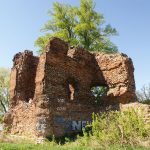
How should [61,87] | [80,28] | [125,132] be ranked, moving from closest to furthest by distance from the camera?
[125,132] < [61,87] < [80,28]

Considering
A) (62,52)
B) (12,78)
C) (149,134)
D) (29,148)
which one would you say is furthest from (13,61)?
(149,134)

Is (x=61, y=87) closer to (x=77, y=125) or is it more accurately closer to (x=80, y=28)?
(x=77, y=125)

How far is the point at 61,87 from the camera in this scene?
1384 centimetres

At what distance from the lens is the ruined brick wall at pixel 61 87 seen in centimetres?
1302

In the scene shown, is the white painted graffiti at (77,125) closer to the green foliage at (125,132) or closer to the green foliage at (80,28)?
the green foliage at (125,132)

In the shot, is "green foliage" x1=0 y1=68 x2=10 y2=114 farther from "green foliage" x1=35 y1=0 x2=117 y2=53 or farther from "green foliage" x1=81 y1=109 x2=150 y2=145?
"green foliage" x1=81 y1=109 x2=150 y2=145

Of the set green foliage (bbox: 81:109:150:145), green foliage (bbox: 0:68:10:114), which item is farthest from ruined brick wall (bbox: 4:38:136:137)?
green foliage (bbox: 0:68:10:114)

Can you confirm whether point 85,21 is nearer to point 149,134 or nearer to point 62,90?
point 62,90

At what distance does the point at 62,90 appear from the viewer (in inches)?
543

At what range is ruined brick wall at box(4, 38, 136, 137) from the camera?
42.7 feet

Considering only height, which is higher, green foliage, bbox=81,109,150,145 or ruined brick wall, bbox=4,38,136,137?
ruined brick wall, bbox=4,38,136,137

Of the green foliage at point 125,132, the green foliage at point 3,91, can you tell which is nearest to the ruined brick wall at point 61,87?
the green foliage at point 125,132

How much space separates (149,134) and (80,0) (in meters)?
18.6

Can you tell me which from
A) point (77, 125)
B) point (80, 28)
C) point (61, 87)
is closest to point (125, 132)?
point (77, 125)
